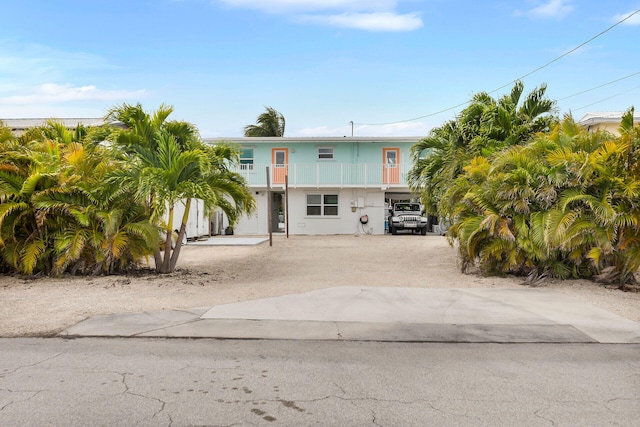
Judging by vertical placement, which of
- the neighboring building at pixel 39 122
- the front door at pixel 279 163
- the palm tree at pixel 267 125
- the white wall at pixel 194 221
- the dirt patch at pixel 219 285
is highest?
the palm tree at pixel 267 125

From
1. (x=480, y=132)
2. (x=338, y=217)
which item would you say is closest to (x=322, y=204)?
(x=338, y=217)

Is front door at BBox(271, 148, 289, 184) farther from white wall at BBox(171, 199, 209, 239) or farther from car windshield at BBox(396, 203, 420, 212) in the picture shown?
car windshield at BBox(396, 203, 420, 212)

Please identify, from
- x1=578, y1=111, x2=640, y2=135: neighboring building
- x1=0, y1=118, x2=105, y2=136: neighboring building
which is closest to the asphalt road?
x1=0, y1=118, x2=105, y2=136: neighboring building

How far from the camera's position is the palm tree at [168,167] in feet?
33.6

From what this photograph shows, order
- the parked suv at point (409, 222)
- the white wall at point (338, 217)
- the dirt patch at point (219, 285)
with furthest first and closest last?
the white wall at point (338, 217) → the parked suv at point (409, 222) → the dirt patch at point (219, 285)

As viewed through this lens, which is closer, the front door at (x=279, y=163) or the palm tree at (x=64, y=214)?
the palm tree at (x=64, y=214)

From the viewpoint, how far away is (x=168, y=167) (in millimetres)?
10555

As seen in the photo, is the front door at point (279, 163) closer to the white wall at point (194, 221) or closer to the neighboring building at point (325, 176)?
the neighboring building at point (325, 176)

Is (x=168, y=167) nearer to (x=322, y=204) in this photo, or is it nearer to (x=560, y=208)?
(x=560, y=208)

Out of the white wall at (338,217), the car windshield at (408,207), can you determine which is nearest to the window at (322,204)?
the white wall at (338,217)

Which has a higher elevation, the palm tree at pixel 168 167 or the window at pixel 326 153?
the window at pixel 326 153

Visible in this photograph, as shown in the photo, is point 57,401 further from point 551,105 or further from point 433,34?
point 433,34

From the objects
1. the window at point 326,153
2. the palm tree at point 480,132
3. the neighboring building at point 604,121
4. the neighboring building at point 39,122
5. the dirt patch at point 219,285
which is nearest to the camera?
the dirt patch at point 219,285

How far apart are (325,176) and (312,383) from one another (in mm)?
25077
